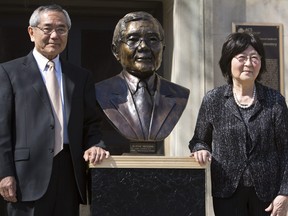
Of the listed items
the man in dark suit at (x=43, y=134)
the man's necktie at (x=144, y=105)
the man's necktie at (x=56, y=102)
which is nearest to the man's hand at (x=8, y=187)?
the man in dark suit at (x=43, y=134)

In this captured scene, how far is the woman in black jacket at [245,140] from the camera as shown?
376cm

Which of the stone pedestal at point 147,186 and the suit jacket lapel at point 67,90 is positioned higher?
the suit jacket lapel at point 67,90

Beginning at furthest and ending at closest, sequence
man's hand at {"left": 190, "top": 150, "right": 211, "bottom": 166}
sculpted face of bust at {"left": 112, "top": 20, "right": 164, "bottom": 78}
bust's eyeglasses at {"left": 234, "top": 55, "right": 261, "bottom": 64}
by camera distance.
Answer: sculpted face of bust at {"left": 112, "top": 20, "right": 164, "bottom": 78} → bust's eyeglasses at {"left": 234, "top": 55, "right": 261, "bottom": 64} → man's hand at {"left": 190, "top": 150, "right": 211, "bottom": 166}

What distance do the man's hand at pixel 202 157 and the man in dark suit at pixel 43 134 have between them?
1.76 ft

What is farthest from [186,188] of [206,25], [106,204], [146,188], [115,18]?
[115,18]

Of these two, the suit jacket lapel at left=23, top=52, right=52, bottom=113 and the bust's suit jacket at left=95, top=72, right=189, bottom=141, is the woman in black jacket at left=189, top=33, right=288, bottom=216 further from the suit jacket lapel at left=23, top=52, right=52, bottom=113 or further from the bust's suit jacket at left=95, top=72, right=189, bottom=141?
the suit jacket lapel at left=23, top=52, right=52, bottom=113

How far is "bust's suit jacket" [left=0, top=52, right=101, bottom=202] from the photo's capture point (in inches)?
138

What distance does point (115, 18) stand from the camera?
7.29m

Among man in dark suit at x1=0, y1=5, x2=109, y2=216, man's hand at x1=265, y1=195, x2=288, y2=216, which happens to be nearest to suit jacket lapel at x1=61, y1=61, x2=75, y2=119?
man in dark suit at x1=0, y1=5, x2=109, y2=216

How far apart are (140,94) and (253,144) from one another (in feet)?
2.57

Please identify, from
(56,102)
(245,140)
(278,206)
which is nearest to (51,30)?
(56,102)

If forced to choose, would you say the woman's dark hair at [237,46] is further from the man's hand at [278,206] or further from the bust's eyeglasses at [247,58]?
the man's hand at [278,206]

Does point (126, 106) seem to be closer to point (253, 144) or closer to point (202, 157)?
point (202, 157)

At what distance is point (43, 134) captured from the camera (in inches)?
140
